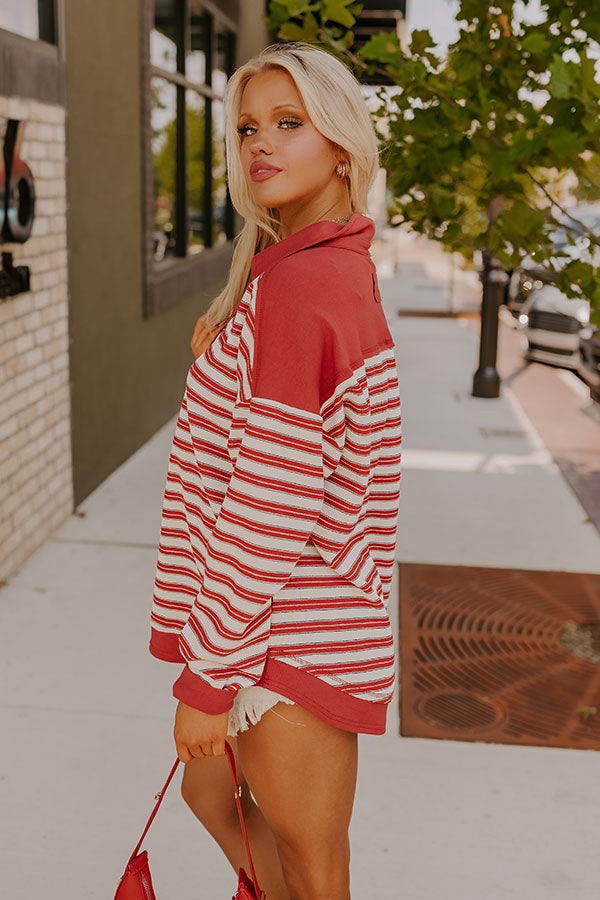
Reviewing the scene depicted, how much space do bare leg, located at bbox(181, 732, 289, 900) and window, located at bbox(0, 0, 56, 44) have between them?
4.03 meters

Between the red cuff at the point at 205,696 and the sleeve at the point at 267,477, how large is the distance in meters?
0.04

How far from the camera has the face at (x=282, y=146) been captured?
1.82 meters

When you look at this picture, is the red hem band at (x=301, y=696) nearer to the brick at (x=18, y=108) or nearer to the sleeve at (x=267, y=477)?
the sleeve at (x=267, y=477)

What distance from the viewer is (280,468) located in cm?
162

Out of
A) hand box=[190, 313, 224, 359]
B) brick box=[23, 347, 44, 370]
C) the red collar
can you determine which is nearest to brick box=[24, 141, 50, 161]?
brick box=[23, 347, 44, 370]

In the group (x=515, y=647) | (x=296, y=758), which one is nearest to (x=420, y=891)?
(x=296, y=758)

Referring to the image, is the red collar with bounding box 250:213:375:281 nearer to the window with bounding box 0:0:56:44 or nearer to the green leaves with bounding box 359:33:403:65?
the green leaves with bounding box 359:33:403:65

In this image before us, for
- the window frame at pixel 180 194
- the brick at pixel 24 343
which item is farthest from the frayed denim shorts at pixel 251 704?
the window frame at pixel 180 194

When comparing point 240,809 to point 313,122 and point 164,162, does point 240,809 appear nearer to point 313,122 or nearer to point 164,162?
point 313,122

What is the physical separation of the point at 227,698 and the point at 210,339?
74 centimetres

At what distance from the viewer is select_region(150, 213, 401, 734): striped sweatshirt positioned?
162 cm

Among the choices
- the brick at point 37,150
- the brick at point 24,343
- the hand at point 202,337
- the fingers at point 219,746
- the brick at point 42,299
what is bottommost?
the fingers at point 219,746

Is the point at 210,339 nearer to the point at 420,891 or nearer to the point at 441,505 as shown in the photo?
the point at 420,891

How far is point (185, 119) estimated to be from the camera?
945cm
